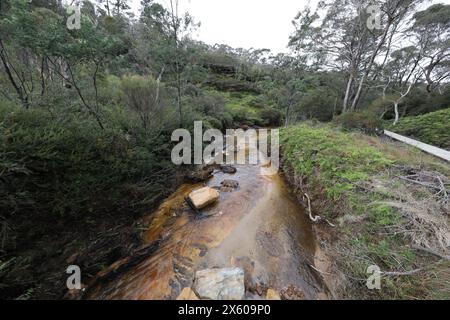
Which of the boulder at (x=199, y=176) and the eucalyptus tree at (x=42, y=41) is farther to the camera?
the boulder at (x=199, y=176)

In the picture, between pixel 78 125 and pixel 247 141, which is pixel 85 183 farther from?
pixel 247 141

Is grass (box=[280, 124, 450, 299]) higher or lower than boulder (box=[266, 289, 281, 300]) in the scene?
higher

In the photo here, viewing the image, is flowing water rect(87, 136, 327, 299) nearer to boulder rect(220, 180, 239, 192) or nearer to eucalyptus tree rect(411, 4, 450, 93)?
boulder rect(220, 180, 239, 192)

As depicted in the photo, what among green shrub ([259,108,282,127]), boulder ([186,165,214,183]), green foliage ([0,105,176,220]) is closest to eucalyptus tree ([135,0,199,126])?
boulder ([186,165,214,183])

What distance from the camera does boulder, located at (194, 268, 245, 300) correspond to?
79.7 inches

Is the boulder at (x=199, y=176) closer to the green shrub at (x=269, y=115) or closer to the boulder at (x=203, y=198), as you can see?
the boulder at (x=203, y=198)

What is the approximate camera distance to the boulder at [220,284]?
2.03 m

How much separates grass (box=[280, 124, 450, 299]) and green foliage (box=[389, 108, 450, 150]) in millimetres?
3352

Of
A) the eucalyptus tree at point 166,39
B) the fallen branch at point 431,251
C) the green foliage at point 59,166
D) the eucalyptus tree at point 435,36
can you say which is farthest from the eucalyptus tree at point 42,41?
the eucalyptus tree at point 435,36

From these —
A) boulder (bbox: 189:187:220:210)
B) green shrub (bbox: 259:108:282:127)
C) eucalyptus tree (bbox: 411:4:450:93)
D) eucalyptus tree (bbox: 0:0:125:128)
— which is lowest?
boulder (bbox: 189:187:220:210)

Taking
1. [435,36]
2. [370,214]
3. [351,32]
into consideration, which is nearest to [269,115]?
[351,32]

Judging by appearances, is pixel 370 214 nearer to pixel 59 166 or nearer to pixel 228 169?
pixel 228 169

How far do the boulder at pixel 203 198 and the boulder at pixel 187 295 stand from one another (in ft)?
5.65

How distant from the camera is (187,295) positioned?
207cm
